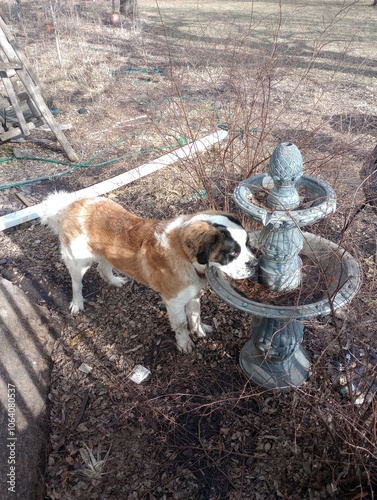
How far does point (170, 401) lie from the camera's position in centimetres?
336

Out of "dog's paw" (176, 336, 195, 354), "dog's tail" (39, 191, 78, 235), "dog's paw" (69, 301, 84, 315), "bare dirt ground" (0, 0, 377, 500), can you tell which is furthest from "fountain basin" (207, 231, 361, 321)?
"dog's paw" (69, 301, 84, 315)

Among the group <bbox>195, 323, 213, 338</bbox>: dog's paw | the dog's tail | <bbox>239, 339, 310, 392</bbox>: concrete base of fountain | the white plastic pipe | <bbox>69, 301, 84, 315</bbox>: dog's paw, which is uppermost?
the dog's tail

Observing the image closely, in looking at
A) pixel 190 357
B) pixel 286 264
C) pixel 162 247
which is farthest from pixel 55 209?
pixel 286 264

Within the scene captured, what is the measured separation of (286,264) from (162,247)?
1033 millimetres

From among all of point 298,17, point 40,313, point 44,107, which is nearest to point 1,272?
point 40,313

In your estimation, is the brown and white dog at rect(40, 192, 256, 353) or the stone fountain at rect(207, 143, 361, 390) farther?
the brown and white dog at rect(40, 192, 256, 353)

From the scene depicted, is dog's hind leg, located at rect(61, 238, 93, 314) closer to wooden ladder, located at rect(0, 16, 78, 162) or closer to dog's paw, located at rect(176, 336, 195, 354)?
dog's paw, located at rect(176, 336, 195, 354)

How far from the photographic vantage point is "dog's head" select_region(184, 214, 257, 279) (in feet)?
9.07

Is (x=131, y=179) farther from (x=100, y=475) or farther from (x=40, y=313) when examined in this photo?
(x=100, y=475)

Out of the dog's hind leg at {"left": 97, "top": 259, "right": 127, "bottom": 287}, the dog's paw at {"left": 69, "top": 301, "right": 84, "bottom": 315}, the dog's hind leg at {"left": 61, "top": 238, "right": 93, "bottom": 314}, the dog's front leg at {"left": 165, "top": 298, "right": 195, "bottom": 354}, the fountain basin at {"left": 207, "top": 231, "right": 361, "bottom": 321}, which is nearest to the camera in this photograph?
the fountain basin at {"left": 207, "top": 231, "right": 361, "bottom": 321}

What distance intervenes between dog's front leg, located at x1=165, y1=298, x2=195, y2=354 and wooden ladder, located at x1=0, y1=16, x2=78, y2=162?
4.70 m

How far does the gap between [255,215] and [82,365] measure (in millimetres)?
2511

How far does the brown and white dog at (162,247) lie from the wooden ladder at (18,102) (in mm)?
3395

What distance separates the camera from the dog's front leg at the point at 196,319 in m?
3.83
